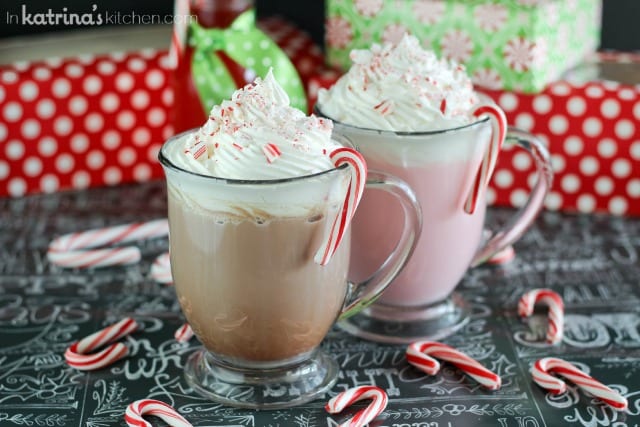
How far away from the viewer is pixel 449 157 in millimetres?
1271

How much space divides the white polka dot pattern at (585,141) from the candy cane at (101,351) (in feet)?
2.75

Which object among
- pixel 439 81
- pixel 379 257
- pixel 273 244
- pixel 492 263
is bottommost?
pixel 492 263

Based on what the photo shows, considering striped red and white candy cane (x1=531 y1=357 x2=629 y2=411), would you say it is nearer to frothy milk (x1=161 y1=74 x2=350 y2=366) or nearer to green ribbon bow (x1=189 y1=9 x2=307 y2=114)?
frothy milk (x1=161 y1=74 x2=350 y2=366)

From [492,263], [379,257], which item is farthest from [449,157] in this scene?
[492,263]

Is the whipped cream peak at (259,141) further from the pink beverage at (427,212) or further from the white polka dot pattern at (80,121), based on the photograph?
the white polka dot pattern at (80,121)

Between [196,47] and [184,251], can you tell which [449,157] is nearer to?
[184,251]

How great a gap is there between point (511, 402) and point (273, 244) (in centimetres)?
38

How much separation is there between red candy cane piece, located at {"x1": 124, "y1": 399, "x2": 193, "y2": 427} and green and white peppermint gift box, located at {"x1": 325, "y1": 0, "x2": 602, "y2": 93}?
3.12 feet

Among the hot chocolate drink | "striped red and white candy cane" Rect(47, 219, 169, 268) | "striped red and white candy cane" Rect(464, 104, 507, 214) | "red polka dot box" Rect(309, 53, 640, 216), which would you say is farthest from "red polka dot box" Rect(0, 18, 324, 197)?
"striped red and white candy cane" Rect(464, 104, 507, 214)

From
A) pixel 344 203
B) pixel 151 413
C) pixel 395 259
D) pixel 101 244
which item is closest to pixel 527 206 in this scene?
pixel 395 259

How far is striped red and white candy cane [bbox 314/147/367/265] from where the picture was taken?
3.64ft

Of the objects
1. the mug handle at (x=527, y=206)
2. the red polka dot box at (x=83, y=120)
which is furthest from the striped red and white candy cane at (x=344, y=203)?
the red polka dot box at (x=83, y=120)

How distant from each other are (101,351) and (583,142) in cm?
99

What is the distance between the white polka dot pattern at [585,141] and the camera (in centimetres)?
177
